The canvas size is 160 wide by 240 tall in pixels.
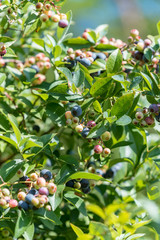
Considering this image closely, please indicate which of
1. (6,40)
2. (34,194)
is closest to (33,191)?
(34,194)

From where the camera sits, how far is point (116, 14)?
17.6 feet

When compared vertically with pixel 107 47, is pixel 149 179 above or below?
below

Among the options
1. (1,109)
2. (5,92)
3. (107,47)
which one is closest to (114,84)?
(107,47)

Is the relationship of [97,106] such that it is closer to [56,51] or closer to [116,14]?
[56,51]

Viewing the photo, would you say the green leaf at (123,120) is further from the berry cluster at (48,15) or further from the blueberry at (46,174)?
the berry cluster at (48,15)

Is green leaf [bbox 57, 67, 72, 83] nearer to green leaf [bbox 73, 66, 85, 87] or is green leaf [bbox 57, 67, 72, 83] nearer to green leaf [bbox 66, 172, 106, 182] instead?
green leaf [bbox 73, 66, 85, 87]

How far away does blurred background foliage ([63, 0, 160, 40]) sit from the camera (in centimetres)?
455

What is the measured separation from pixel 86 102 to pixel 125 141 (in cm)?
19

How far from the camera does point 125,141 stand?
1.14 meters

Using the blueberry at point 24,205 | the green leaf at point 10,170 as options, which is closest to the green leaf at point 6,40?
the green leaf at point 10,170

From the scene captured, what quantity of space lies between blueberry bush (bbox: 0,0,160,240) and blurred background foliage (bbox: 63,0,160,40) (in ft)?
10.1

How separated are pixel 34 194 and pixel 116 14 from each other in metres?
4.76

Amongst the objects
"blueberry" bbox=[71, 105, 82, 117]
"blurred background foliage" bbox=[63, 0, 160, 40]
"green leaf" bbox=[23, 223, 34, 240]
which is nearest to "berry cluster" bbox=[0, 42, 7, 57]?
"blueberry" bbox=[71, 105, 82, 117]

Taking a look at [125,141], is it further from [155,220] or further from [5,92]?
[5,92]
